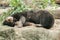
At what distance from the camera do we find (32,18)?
5387mm

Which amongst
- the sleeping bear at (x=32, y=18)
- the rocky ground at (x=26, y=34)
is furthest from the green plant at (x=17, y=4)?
the rocky ground at (x=26, y=34)

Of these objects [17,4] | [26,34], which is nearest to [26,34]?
[26,34]

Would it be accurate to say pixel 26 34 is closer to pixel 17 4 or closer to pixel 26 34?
pixel 26 34

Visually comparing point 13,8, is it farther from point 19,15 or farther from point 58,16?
point 58,16

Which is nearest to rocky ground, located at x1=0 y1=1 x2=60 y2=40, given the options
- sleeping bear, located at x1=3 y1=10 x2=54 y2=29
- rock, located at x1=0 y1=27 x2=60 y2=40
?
rock, located at x1=0 y1=27 x2=60 y2=40

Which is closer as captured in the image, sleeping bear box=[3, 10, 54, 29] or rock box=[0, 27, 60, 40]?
rock box=[0, 27, 60, 40]

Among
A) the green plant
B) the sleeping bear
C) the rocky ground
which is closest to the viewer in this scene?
the rocky ground

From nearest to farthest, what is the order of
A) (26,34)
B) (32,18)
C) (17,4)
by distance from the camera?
(26,34)
(32,18)
(17,4)

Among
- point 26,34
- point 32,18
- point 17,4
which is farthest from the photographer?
point 17,4

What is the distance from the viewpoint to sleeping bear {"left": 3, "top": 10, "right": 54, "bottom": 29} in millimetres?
5039

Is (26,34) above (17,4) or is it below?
below

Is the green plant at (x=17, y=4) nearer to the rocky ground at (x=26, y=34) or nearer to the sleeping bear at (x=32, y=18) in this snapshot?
the sleeping bear at (x=32, y=18)

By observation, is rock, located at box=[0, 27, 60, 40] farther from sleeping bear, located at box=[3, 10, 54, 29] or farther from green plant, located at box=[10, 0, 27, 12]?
green plant, located at box=[10, 0, 27, 12]

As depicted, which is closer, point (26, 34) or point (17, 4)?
point (26, 34)
